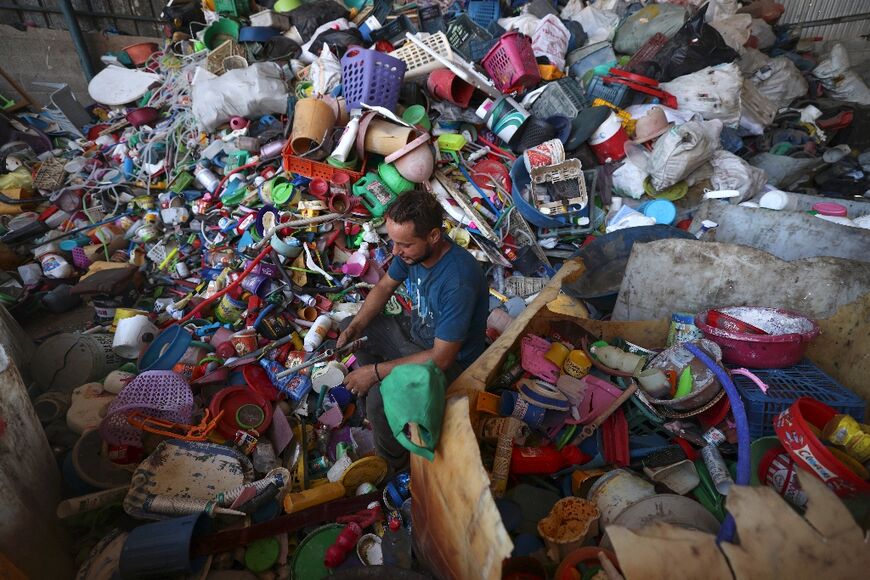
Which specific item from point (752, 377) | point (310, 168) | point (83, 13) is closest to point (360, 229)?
point (310, 168)

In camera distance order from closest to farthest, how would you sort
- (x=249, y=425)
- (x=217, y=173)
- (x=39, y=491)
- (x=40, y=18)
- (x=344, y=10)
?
(x=39, y=491) < (x=249, y=425) < (x=217, y=173) < (x=344, y=10) < (x=40, y=18)

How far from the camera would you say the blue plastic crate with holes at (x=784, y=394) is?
5.90 feet

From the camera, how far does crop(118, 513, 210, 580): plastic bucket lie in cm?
189

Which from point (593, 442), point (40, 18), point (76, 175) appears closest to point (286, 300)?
point (593, 442)

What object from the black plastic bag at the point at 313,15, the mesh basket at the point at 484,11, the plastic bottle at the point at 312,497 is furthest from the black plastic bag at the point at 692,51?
the plastic bottle at the point at 312,497

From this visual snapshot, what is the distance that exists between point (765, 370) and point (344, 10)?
614 cm

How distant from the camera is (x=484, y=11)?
586 centimetres

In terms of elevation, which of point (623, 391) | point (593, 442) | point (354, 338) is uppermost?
point (623, 391)

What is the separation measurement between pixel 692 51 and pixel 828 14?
5.30 metres

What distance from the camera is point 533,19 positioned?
215 inches

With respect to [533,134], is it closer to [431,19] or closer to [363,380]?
[431,19]

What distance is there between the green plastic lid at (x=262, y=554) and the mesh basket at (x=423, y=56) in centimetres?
422

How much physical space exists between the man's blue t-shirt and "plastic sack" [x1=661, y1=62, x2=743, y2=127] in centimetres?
380

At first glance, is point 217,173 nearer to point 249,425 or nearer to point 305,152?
point 305,152
